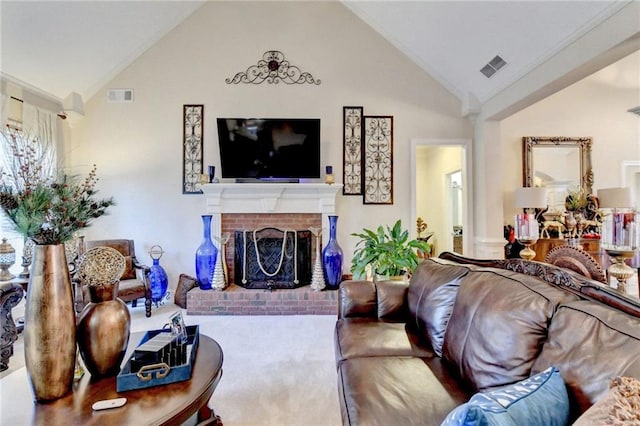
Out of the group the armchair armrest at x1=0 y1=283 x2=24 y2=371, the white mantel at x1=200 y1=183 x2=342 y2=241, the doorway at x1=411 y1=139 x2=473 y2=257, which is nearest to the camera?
the armchair armrest at x1=0 y1=283 x2=24 y2=371

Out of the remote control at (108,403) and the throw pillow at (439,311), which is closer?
the remote control at (108,403)

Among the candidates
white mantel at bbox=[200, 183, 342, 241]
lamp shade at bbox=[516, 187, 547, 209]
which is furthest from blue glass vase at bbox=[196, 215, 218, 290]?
lamp shade at bbox=[516, 187, 547, 209]

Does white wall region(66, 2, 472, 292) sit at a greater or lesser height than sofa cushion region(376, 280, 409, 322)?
greater

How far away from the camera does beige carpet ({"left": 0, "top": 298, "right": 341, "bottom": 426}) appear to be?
1926 millimetres

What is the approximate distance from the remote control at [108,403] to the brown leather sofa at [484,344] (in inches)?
34.7

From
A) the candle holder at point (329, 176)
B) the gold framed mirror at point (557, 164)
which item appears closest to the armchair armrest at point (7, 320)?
the candle holder at point (329, 176)

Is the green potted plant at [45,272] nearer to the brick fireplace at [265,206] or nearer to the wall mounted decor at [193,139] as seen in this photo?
the brick fireplace at [265,206]

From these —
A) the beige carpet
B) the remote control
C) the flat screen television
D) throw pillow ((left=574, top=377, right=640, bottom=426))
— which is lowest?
the beige carpet

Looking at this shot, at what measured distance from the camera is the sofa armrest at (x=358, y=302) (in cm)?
230

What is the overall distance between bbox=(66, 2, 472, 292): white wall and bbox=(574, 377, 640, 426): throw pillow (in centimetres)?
384

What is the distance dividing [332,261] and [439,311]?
7.62 ft

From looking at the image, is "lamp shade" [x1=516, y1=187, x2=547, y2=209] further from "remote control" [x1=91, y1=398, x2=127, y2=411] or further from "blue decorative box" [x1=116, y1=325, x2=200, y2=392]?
"remote control" [x1=91, y1=398, x2=127, y2=411]

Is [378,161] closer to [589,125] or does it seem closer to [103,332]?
[589,125]

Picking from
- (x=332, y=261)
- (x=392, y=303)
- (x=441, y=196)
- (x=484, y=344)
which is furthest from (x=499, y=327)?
(x=441, y=196)
